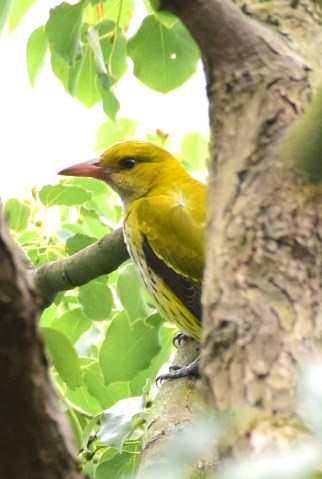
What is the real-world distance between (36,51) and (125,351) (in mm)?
723

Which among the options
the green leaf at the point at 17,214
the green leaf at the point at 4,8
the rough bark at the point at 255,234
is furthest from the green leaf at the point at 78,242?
the rough bark at the point at 255,234

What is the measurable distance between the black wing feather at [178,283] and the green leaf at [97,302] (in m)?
0.34

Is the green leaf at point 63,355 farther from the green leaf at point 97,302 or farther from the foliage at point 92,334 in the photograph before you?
the green leaf at point 97,302

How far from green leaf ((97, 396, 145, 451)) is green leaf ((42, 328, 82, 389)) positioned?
0.57 feet

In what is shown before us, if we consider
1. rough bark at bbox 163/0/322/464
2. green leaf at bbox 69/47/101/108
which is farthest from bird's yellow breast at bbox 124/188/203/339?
rough bark at bbox 163/0/322/464

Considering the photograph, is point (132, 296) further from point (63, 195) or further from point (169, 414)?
point (169, 414)

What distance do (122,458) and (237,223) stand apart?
2.82ft

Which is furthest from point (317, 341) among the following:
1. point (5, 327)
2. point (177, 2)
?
point (177, 2)

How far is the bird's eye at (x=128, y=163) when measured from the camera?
2949 millimetres

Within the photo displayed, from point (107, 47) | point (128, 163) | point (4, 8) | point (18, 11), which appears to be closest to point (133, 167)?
point (128, 163)

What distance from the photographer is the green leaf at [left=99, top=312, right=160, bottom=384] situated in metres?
2.17

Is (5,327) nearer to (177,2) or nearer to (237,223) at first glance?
(237,223)

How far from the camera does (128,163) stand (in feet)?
9.70

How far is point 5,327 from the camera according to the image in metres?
0.81
